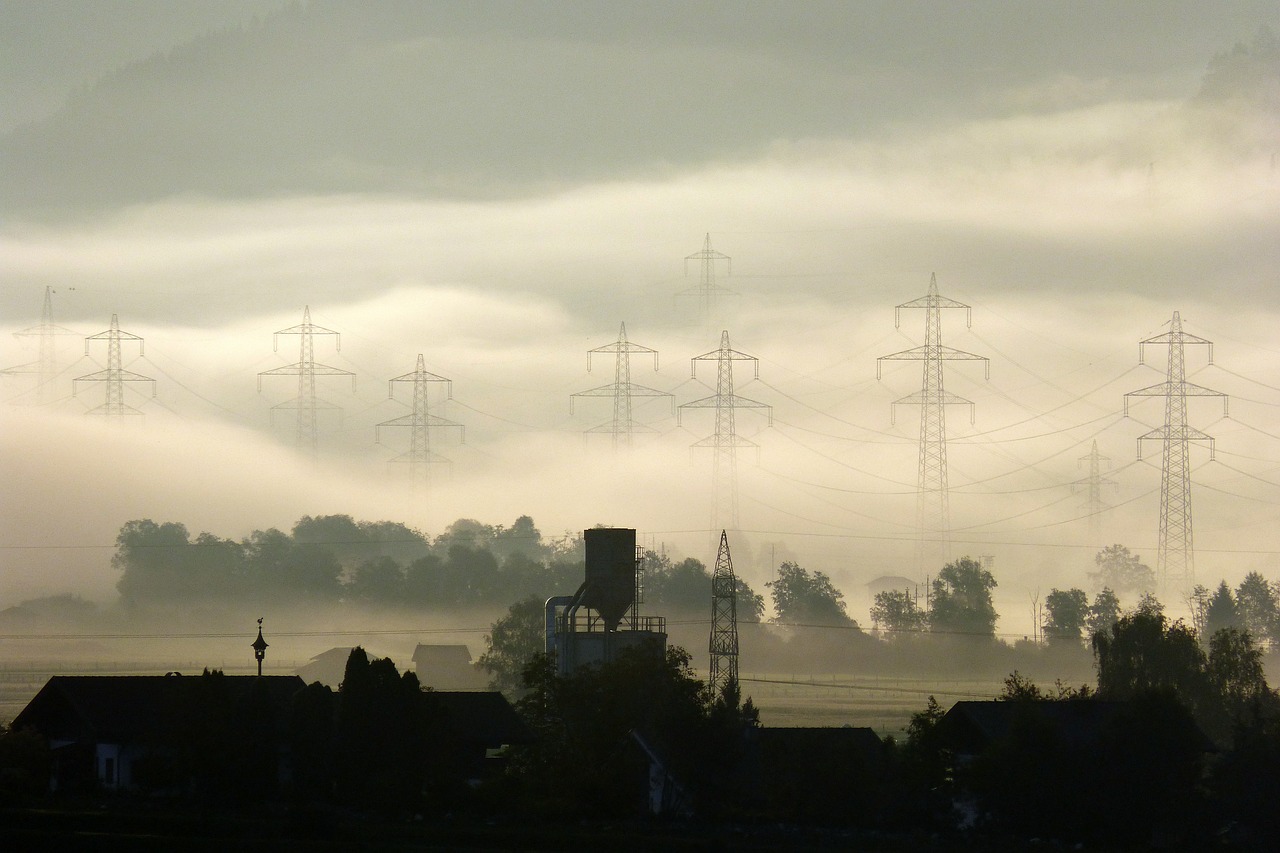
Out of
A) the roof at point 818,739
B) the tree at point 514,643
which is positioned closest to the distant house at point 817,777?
the roof at point 818,739

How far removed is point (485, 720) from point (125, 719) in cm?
2211

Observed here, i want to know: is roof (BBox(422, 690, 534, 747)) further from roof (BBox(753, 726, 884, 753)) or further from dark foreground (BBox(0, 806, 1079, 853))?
dark foreground (BBox(0, 806, 1079, 853))

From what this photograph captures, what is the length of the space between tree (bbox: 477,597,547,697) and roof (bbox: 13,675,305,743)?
297 feet

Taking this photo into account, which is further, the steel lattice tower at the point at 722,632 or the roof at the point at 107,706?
the steel lattice tower at the point at 722,632

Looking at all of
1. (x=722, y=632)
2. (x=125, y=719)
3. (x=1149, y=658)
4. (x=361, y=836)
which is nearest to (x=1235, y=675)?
(x=1149, y=658)

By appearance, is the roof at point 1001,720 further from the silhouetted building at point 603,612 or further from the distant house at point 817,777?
the silhouetted building at point 603,612

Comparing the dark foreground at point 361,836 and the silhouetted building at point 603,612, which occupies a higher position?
the silhouetted building at point 603,612

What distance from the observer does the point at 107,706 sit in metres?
98.1

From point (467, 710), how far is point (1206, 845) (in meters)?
47.1

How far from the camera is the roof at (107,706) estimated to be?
95688mm

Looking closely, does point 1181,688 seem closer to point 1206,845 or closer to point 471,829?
point 1206,845

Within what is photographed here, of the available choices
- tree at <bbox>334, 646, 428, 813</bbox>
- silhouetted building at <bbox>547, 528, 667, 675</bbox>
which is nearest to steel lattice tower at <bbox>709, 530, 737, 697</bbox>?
silhouetted building at <bbox>547, 528, 667, 675</bbox>

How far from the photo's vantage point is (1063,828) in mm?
81125

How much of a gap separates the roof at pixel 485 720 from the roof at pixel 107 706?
10828mm
